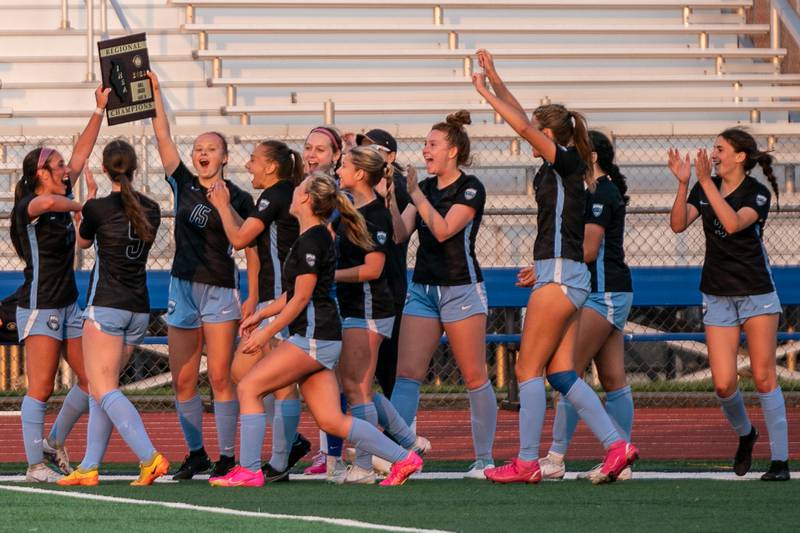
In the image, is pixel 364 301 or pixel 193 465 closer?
pixel 364 301

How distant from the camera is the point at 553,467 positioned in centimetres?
738

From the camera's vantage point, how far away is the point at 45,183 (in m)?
7.37

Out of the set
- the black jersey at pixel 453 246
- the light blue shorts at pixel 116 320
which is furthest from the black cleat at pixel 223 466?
the black jersey at pixel 453 246

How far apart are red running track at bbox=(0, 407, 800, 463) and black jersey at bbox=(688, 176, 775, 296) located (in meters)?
1.65

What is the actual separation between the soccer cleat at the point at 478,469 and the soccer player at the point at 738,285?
1249 millimetres

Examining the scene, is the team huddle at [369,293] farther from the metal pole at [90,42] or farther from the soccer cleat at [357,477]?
the metal pole at [90,42]

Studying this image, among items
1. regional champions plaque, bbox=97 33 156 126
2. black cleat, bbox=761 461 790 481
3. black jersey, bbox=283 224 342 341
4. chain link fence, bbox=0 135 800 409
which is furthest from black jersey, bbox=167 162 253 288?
chain link fence, bbox=0 135 800 409

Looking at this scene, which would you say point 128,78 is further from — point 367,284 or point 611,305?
point 611,305

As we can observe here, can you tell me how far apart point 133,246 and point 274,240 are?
2.33 ft

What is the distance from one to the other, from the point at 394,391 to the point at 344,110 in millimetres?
8535

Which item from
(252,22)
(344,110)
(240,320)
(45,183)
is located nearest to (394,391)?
(240,320)

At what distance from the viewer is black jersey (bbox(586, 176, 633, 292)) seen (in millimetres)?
7340

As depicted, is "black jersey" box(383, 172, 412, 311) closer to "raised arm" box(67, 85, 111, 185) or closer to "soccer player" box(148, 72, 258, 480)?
"soccer player" box(148, 72, 258, 480)

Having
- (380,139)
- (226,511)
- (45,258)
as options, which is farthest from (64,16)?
(226,511)
